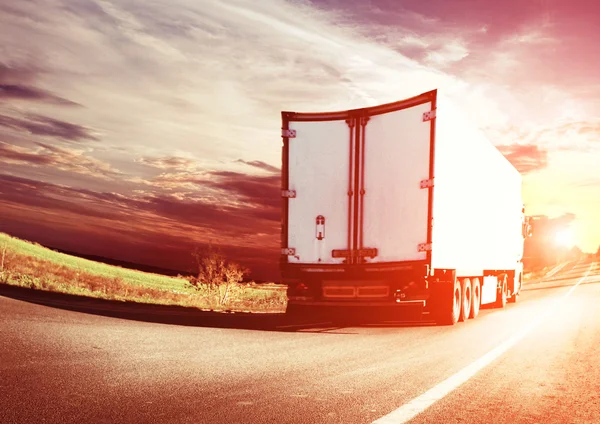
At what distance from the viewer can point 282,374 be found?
7.05 metres

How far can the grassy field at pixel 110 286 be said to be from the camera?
22.0 metres

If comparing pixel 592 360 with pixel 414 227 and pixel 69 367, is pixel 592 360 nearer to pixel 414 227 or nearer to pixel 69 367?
pixel 414 227

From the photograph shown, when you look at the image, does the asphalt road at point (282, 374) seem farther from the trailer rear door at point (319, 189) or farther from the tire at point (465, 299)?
the tire at point (465, 299)

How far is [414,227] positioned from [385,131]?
83.0 inches

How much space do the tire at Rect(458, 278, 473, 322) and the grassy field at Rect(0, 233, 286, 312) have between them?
7.11 metres

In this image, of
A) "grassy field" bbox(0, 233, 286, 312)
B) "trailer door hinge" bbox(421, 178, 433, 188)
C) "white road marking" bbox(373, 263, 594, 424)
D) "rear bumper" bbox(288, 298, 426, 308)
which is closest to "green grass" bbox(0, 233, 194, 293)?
"grassy field" bbox(0, 233, 286, 312)

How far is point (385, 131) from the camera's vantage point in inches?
535

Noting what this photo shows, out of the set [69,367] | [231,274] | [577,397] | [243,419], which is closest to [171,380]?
[69,367]

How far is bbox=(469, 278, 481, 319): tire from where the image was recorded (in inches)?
653

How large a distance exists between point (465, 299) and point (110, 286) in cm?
2519

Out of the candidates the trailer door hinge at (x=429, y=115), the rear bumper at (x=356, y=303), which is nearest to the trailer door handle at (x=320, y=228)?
the rear bumper at (x=356, y=303)

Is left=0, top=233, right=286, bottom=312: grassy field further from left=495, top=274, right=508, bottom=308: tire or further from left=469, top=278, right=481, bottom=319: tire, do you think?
left=495, top=274, right=508, bottom=308: tire

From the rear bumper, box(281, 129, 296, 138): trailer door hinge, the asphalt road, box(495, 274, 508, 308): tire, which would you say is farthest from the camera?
box(495, 274, 508, 308): tire

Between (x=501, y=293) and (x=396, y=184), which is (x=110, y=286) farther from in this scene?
(x=396, y=184)
